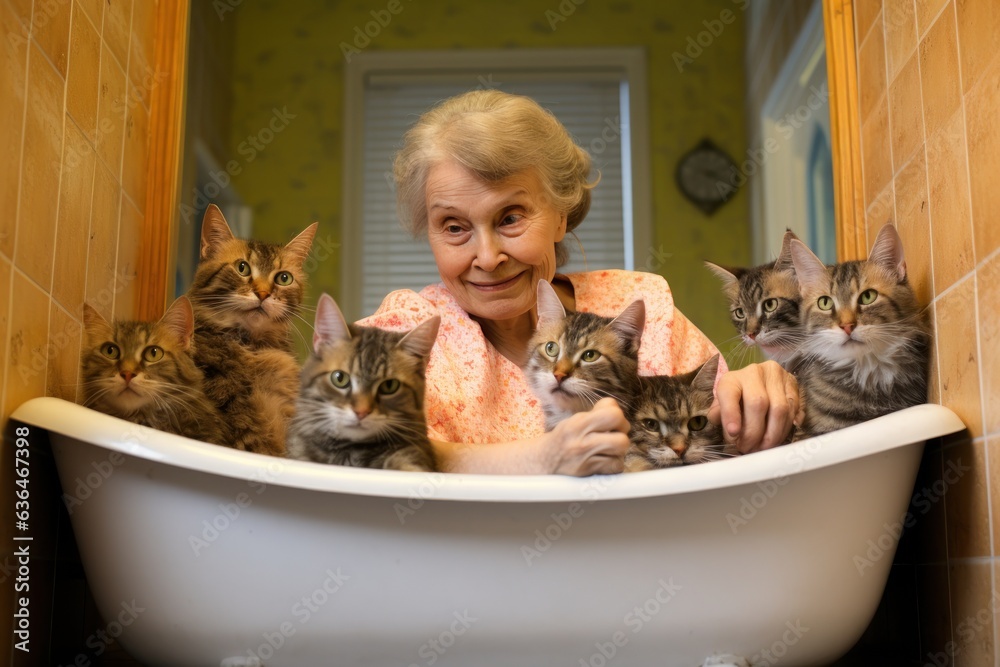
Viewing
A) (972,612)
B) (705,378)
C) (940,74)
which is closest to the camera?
(972,612)

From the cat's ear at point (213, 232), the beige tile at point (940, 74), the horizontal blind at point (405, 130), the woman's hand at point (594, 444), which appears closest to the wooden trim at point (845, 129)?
the beige tile at point (940, 74)

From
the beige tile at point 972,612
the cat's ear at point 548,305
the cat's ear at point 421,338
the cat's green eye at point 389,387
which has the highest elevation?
the cat's ear at point 548,305

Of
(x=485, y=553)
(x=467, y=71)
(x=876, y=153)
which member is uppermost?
(x=467, y=71)

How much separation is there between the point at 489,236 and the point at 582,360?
14.5 inches

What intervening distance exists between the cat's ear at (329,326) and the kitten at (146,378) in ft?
0.83

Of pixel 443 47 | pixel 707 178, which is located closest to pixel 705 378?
pixel 707 178

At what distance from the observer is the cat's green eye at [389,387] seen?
1572 mm

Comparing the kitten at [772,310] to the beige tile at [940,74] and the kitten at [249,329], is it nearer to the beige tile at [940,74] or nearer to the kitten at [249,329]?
the beige tile at [940,74]

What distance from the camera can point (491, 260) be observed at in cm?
199

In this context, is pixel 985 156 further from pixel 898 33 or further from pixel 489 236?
pixel 489 236

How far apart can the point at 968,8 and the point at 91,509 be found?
158 cm

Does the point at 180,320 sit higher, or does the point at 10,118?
the point at 10,118

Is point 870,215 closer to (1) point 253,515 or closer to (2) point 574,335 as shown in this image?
(2) point 574,335

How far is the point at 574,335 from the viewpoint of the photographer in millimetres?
1874
